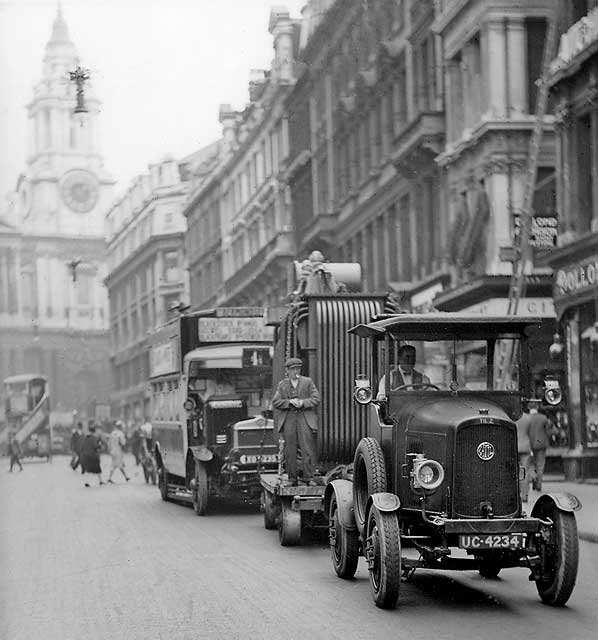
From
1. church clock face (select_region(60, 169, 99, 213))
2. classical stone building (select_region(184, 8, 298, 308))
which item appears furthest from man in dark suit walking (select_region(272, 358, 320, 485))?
church clock face (select_region(60, 169, 99, 213))

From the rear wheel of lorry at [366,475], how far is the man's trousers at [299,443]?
4.40 m

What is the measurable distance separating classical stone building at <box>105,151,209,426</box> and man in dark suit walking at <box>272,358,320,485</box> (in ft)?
219

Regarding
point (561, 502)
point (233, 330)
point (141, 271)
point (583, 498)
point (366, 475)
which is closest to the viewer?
point (561, 502)

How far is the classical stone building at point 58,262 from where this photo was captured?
362 feet

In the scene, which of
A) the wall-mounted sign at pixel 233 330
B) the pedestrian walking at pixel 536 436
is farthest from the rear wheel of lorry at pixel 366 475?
the pedestrian walking at pixel 536 436

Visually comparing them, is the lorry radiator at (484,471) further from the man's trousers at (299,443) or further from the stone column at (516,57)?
the stone column at (516,57)

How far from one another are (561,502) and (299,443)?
624cm

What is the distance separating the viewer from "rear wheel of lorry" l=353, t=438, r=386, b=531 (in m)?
11.6

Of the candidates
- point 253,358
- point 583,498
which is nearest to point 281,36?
point 253,358

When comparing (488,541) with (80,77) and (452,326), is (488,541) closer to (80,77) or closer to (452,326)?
(452,326)

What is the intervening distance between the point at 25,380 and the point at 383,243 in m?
32.3

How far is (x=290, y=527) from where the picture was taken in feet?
52.5

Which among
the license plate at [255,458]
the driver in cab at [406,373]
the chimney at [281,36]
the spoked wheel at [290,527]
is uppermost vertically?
the chimney at [281,36]

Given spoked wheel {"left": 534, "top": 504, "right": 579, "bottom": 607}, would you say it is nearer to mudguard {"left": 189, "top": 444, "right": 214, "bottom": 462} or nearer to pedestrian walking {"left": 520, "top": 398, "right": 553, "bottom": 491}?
mudguard {"left": 189, "top": 444, "right": 214, "bottom": 462}
